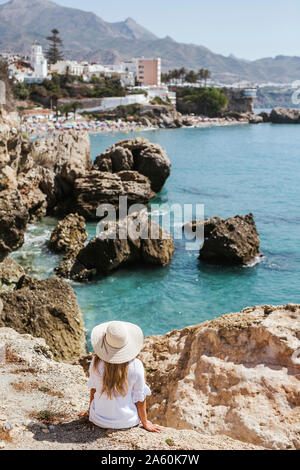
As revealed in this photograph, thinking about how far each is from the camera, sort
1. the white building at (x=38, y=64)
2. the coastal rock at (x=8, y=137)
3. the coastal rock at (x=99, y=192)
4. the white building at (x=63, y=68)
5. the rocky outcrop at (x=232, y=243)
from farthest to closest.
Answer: the white building at (x=63, y=68) < the white building at (x=38, y=64) < the coastal rock at (x=99, y=192) < the rocky outcrop at (x=232, y=243) < the coastal rock at (x=8, y=137)

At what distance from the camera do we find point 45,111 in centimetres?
10469

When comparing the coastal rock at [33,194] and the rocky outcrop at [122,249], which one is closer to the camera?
the rocky outcrop at [122,249]

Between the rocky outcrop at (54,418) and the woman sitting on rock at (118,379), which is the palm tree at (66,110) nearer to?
the rocky outcrop at (54,418)

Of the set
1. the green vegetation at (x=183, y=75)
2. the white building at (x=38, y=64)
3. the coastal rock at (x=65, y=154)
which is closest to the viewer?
the coastal rock at (x=65, y=154)

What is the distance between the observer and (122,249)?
66.5 ft

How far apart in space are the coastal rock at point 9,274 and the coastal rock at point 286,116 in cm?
12842

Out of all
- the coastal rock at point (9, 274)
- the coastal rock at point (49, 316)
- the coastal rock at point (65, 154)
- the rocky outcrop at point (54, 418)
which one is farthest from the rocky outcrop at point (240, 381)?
the coastal rock at point (65, 154)

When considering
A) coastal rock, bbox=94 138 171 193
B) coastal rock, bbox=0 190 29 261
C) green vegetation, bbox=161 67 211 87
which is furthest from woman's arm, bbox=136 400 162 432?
green vegetation, bbox=161 67 211 87

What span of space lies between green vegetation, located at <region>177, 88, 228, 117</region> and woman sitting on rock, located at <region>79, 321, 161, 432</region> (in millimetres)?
138314

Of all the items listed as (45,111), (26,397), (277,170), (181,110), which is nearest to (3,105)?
(26,397)

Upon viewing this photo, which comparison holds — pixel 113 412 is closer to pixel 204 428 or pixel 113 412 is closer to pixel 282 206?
pixel 204 428

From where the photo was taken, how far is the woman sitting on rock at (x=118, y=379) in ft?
16.8

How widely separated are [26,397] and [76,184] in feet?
76.0

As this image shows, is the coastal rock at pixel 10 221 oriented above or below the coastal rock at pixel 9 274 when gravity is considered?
above
